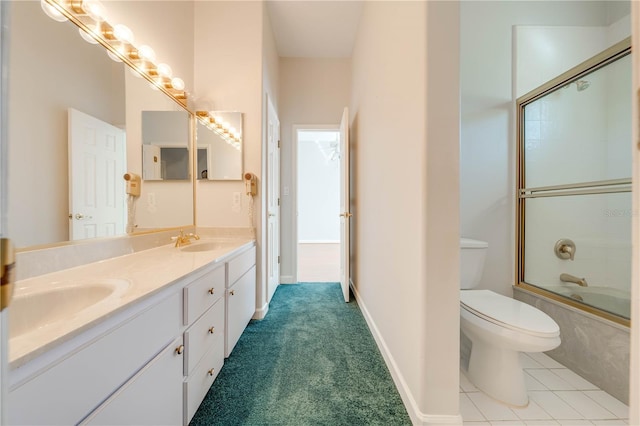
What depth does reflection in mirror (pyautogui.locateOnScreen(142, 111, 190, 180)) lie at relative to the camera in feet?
5.05

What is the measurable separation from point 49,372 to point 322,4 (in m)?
2.92

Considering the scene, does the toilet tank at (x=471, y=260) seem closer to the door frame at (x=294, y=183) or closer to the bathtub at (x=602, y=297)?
the bathtub at (x=602, y=297)

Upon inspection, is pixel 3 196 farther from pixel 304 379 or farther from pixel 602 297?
pixel 602 297

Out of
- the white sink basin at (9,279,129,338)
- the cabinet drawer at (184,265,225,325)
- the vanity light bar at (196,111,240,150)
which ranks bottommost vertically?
the cabinet drawer at (184,265,225,325)

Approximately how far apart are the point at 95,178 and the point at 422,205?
4.78 ft

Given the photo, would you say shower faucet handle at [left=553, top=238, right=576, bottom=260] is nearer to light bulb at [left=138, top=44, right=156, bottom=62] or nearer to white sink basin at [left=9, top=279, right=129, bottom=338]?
white sink basin at [left=9, top=279, right=129, bottom=338]

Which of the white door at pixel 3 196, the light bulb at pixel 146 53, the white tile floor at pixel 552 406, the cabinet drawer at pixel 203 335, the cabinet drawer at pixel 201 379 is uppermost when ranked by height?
the light bulb at pixel 146 53

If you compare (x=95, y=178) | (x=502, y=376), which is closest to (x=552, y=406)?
(x=502, y=376)

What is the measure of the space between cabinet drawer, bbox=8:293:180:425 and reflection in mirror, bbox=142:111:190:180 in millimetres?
1094

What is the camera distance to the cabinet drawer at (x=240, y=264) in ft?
4.87

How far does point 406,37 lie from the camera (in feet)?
3.86

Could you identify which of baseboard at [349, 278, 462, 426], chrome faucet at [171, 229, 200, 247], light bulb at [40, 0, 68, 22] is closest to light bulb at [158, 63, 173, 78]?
light bulb at [40, 0, 68, 22]

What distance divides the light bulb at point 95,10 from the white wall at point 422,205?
58.1 inches

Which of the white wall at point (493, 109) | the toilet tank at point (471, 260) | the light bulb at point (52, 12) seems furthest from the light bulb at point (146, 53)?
the toilet tank at point (471, 260)
